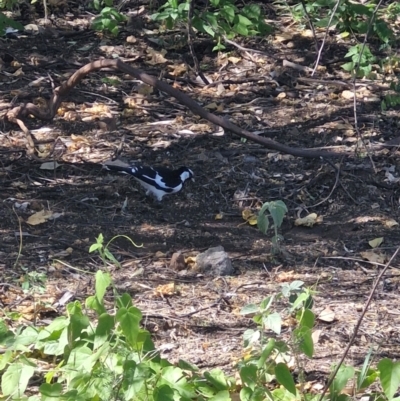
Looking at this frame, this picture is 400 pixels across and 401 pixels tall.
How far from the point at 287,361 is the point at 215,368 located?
282 mm

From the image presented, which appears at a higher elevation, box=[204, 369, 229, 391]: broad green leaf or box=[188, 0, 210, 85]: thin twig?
box=[204, 369, 229, 391]: broad green leaf

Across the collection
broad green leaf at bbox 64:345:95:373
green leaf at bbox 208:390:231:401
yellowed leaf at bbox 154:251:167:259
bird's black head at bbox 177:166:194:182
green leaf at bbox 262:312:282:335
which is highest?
green leaf at bbox 262:312:282:335

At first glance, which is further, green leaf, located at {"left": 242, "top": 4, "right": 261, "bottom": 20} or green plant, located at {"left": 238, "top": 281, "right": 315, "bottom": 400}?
green leaf, located at {"left": 242, "top": 4, "right": 261, "bottom": 20}

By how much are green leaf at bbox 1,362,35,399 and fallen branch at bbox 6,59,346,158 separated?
279 cm

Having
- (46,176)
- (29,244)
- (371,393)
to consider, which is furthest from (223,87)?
(371,393)

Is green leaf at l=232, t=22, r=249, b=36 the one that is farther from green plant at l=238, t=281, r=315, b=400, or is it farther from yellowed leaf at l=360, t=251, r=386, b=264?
green plant at l=238, t=281, r=315, b=400

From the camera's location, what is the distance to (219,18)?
6922mm

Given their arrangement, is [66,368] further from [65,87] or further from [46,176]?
[65,87]

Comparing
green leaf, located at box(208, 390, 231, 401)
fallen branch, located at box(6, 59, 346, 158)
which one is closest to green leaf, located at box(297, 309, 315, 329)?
green leaf, located at box(208, 390, 231, 401)

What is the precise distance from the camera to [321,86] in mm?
7004

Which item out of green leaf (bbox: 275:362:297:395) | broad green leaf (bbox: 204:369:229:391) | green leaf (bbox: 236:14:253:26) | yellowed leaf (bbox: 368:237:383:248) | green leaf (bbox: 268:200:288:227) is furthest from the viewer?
green leaf (bbox: 236:14:253:26)

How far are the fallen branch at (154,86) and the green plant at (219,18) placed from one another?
846mm

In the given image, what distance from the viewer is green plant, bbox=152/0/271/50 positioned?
6523 millimetres

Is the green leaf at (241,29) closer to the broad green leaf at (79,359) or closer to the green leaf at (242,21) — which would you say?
the green leaf at (242,21)
